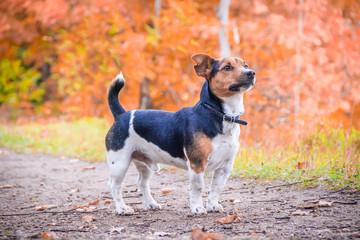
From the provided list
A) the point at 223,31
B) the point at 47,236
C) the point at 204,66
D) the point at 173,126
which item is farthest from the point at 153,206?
the point at 223,31

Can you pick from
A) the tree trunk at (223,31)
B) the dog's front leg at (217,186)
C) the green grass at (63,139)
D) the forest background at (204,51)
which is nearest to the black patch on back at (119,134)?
the dog's front leg at (217,186)

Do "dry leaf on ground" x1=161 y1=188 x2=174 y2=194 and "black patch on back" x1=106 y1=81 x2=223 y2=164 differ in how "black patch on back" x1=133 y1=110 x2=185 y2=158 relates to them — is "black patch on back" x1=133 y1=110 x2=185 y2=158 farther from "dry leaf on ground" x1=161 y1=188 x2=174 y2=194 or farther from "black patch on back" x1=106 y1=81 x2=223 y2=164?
"dry leaf on ground" x1=161 y1=188 x2=174 y2=194

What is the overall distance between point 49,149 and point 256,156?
5657mm

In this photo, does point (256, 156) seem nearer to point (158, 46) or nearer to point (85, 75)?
point (158, 46)

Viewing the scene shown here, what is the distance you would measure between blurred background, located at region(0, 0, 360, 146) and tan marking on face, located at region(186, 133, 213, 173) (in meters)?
5.32

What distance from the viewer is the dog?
3.55m

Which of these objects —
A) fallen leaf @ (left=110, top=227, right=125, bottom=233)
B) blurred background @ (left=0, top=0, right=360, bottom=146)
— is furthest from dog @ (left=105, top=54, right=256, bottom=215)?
blurred background @ (left=0, top=0, right=360, bottom=146)

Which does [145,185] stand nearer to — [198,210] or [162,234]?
[198,210]

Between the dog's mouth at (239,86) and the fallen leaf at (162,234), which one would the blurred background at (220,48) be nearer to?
the dog's mouth at (239,86)

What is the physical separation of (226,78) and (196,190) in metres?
1.18

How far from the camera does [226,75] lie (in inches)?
142

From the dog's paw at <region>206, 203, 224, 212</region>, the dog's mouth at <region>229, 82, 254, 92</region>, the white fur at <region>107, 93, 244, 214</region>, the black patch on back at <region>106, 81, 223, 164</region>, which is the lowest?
→ the dog's paw at <region>206, 203, 224, 212</region>

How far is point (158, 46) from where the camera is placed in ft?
32.9

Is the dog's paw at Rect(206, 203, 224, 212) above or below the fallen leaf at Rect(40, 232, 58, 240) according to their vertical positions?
below
